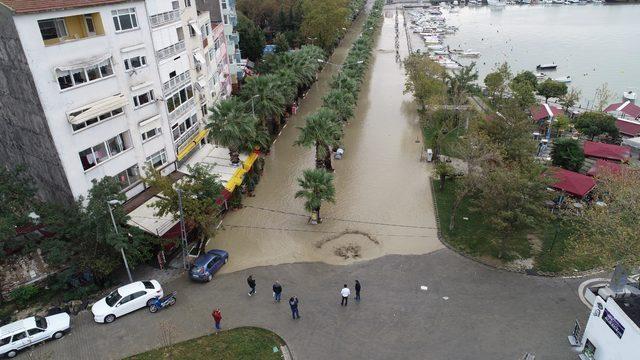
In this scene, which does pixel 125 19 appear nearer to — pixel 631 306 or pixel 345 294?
pixel 345 294

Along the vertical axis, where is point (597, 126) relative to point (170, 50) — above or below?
below

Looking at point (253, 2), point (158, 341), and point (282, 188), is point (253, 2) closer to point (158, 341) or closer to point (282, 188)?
point (282, 188)

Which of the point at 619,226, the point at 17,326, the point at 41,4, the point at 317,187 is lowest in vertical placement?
the point at 17,326

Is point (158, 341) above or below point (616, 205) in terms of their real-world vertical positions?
below

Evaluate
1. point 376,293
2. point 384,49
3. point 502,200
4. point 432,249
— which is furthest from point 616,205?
point 384,49

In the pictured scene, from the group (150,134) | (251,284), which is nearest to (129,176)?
(150,134)

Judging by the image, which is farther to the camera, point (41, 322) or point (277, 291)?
point (277, 291)

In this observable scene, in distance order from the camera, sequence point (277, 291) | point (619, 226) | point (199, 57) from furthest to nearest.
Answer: point (199, 57) < point (277, 291) < point (619, 226)

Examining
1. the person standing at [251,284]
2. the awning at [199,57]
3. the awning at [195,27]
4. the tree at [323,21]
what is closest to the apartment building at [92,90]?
the awning at [195,27]
